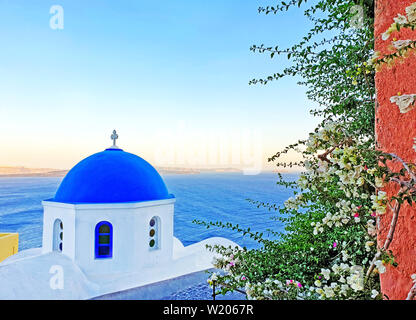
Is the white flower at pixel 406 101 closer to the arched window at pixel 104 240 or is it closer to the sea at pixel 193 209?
the sea at pixel 193 209

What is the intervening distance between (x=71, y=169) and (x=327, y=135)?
254 inches

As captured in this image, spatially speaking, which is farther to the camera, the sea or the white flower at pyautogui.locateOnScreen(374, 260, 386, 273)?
the sea

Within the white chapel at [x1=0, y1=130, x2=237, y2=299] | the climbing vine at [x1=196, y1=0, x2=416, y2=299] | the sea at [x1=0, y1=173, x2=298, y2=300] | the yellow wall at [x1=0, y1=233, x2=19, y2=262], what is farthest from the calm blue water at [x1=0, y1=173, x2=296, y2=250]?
the climbing vine at [x1=196, y1=0, x2=416, y2=299]

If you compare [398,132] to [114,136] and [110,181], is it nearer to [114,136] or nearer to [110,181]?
[110,181]

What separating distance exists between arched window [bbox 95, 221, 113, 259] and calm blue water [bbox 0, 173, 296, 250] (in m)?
3.36

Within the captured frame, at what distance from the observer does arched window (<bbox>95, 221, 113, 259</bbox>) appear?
594 centimetres

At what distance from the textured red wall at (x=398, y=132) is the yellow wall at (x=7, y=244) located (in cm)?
1064

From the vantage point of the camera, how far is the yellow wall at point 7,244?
8789 millimetres

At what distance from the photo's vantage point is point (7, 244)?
29.6 ft

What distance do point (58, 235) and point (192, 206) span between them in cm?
1686

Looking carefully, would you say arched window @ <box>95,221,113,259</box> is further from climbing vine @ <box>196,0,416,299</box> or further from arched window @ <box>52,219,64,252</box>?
climbing vine @ <box>196,0,416,299</box>

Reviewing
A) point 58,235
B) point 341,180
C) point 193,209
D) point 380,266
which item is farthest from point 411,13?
point 193,209

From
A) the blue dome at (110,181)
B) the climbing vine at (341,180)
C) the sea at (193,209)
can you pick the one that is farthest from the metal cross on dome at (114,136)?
the climbing vine at (341,180)

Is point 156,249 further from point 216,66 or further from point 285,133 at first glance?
point 285,133
